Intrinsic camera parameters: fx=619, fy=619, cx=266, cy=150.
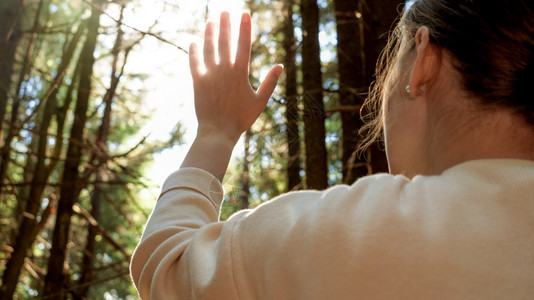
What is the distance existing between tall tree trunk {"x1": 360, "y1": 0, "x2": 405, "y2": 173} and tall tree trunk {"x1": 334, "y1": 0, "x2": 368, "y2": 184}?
85mm

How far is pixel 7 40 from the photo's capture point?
3.81 meters

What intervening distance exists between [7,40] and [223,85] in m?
2.96

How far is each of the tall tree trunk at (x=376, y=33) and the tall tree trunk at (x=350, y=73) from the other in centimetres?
9

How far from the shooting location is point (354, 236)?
952 mm

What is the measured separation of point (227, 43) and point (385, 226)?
58cm

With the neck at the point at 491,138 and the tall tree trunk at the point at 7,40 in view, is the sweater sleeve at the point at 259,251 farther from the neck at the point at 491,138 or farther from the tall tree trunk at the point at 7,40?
the tall tree trunk at the point at 7,40

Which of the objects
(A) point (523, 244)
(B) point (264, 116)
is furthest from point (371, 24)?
(B) point (264, 116)

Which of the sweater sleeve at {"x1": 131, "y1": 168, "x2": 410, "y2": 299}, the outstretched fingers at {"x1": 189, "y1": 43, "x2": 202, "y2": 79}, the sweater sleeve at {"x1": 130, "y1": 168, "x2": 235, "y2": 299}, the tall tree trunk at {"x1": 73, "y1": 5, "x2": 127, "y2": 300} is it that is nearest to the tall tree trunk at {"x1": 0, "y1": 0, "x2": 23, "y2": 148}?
the tall tree trunk at {"x1": 73, "y1": 5, "x2": 127, "y2": 300}

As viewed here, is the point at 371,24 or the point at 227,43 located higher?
the point at 371,24

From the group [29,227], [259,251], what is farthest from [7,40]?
[259,251]

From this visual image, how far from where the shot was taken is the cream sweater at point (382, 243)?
3.02 feet

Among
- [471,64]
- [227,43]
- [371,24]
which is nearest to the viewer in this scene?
[471,64]

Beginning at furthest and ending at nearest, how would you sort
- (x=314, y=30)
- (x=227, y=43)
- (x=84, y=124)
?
(x=84, y=124)
(x=314, y=30)
(x=227, y=43)

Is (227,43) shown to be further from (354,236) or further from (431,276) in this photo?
(431,276)
